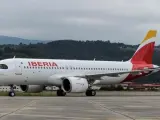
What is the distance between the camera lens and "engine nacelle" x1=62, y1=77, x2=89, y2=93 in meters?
43.0

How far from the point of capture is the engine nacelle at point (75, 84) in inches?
1692

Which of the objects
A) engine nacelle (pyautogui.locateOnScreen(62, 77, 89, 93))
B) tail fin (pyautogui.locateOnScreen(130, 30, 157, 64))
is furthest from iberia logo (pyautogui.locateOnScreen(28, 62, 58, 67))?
tail fin (pyautogui.locateOnScreen(130, 30, 157, 64))

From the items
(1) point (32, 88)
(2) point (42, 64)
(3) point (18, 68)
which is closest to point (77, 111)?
(3) point (18, 68)

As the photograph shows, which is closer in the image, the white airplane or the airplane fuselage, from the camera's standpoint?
the airplane fuselage

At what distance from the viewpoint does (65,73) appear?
149ft

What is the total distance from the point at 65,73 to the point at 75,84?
9.23 feet

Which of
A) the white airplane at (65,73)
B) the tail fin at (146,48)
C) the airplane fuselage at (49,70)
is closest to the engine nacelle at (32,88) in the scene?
the white airplane at (65,73)

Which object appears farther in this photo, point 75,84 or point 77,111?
point 75,84

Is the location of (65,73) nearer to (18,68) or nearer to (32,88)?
(32,88)

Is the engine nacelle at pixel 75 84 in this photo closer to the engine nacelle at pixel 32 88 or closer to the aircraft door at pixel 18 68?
the engine nacelle at pixel 32 88

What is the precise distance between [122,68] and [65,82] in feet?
28.4

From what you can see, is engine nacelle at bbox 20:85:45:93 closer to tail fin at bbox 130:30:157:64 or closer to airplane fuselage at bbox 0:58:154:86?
airplane fuselage at bbox 0:58:154:86

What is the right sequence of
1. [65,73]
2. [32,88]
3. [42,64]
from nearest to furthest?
[42,64]
[65,73]
[32,88]

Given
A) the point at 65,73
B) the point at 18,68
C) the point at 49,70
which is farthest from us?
the point at 65,73
